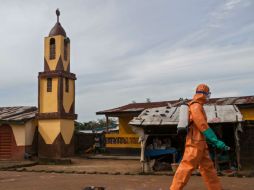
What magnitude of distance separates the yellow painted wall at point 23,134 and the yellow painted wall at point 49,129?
2.02 ft

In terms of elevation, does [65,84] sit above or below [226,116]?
above

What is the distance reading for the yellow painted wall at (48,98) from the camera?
821 inches

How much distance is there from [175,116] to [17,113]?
38.8 ft

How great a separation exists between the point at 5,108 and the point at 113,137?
7.30 metres

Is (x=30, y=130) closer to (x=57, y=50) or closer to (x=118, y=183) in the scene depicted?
(x=57, y=50)

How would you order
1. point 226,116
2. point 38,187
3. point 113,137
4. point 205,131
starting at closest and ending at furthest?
point 205,131, point 38,187, point 226,116, point 113,137

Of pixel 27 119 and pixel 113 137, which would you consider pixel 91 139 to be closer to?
pixel 113 137

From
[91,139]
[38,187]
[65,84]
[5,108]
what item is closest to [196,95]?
[38,187]

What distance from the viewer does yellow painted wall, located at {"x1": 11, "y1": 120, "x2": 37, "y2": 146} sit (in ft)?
68.5

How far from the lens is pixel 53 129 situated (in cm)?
2081

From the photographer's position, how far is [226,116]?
1295 centimetres

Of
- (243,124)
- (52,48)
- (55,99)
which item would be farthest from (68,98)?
(243,124)

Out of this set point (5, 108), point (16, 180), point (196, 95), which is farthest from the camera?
point (5, 108)

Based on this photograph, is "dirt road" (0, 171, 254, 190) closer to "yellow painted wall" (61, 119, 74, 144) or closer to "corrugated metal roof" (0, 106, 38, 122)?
"yellow painted wall" (61, 119, 74, 144)
